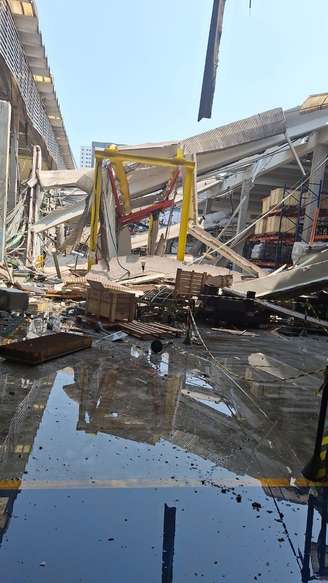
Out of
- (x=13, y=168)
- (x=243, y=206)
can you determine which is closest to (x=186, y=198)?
(x=13, y=168)

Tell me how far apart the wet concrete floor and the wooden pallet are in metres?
2.45

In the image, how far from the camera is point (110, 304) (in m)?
10.0

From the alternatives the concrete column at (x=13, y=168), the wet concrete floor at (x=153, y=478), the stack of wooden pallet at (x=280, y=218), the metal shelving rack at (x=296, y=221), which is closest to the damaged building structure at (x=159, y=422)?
the wet concrete floor at (x=153, y=478)

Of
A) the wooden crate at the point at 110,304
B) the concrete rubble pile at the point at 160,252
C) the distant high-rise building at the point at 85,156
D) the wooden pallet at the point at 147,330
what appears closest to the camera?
the wooden pallet at the point at 147,330

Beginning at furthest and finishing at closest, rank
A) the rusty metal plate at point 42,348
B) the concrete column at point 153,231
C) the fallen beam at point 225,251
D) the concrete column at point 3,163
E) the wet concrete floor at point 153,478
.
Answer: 1. the concrete column at point 153,231
2. the fallen beam at point 225,251
3. the concrete column at point 3,163
4. the rusty metal plate at point 42,348
5. the wet concrete floor at point 153,478

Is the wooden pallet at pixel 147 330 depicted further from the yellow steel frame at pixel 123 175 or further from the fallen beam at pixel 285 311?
the yellow steel frame at pixel 123 175

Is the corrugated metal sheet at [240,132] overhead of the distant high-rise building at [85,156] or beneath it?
beneath

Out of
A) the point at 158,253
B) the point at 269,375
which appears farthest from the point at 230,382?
the point at 158,253

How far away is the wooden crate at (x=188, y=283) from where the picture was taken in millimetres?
11891

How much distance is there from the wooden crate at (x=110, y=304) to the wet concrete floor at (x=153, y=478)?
3.12 m

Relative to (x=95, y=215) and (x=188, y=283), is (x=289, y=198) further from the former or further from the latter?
(x=188, y=283)

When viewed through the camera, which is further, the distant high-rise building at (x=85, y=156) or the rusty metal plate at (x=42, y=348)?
the distant high-rise building at (x=85, y=156)

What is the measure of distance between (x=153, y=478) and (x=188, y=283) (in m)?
8.55

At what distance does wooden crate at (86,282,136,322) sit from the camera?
32.9 ft
